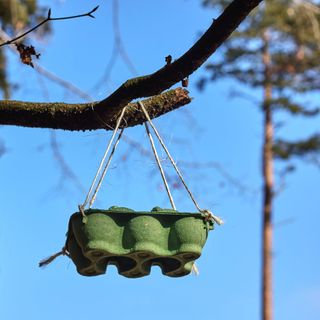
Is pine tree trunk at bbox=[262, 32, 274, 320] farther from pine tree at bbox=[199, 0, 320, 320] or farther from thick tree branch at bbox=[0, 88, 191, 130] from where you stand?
thick tree branch at bbox=[0, 88, 191, 130]

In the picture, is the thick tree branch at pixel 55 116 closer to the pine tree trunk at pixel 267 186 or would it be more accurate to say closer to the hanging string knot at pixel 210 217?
the hanging string knot at pixel 210 217

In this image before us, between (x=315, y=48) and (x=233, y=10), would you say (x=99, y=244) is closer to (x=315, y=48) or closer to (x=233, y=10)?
(x=233, y=10)

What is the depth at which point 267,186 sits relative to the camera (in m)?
12.3

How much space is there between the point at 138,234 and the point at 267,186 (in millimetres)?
10361

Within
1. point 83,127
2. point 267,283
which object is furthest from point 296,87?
point 83,127

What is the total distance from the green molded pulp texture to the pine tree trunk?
953 centimetres

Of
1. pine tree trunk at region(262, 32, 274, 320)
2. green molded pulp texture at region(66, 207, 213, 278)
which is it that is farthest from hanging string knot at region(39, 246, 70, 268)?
pine tree trunk at region(262, 32, 274, 320)

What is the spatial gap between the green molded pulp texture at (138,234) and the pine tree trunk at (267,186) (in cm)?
953

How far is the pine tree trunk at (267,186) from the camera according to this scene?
11656mm

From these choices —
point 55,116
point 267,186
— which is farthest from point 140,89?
point 267,186

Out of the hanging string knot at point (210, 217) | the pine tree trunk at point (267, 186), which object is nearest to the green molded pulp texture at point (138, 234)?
the hanging string knot at point (210, 217)

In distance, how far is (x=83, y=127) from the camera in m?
2.37

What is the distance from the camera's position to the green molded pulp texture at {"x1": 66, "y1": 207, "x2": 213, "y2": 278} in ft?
7.05

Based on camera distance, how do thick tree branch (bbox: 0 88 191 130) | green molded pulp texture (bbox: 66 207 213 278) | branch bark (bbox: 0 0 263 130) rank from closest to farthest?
1. branch bark (bbox: 0 0 263 130)
2. green molded pulp texture (bbox: 66 207 213 278)
3. thick tree branch (bbox: 0 88 191 130)
